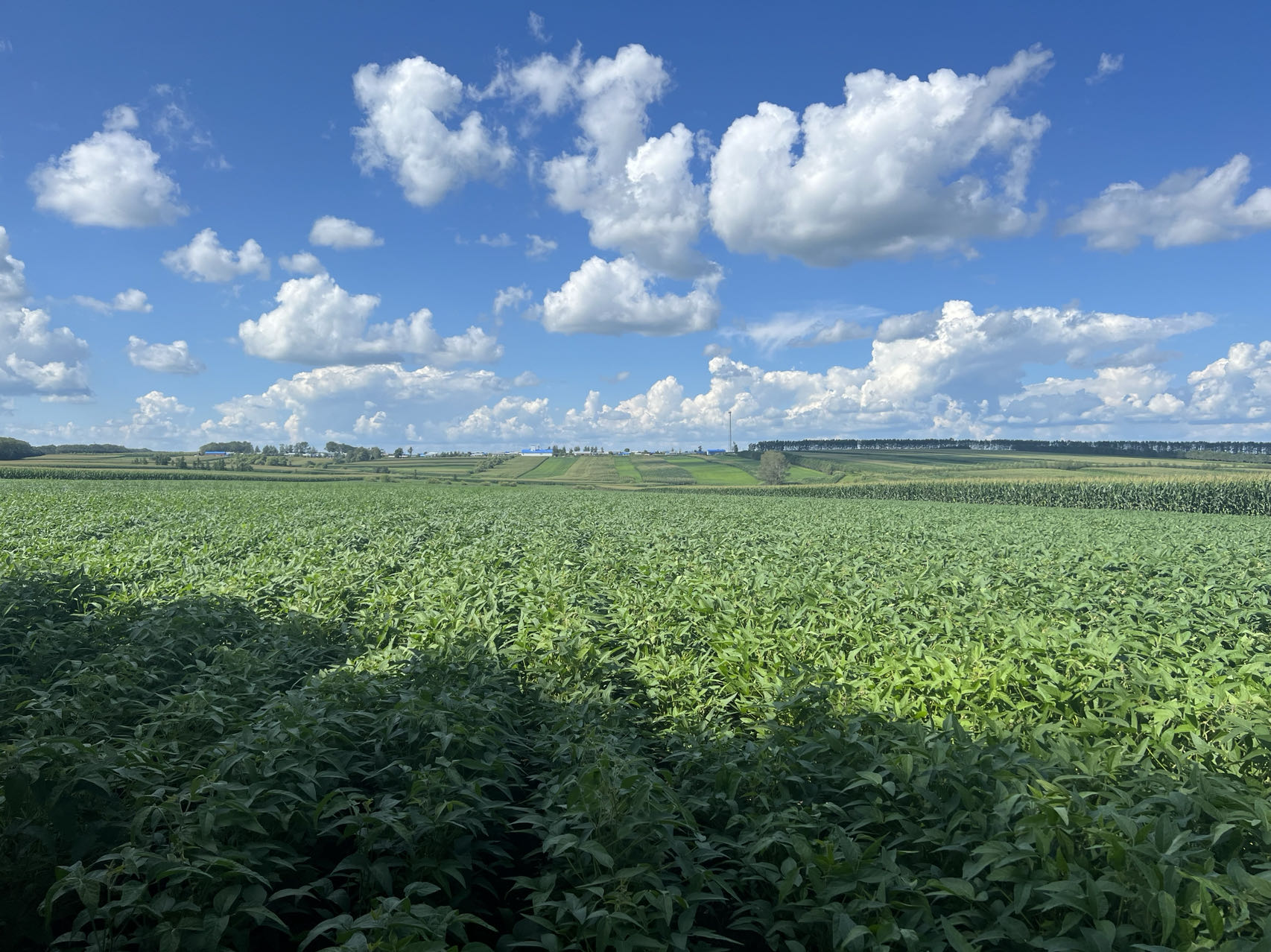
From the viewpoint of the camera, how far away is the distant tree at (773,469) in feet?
310

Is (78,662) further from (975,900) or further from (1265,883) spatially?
(1265,883)

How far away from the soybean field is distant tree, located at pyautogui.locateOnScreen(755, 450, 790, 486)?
85.0 metres

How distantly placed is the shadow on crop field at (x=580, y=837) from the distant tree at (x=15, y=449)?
11958 centimetres

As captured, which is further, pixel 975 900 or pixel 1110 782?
pixel 1110 782

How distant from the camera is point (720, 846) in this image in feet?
12.1

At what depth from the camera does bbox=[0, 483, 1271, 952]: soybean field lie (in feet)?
9.01

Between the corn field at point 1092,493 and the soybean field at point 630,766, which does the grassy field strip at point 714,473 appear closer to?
the corn field at point 1092,493

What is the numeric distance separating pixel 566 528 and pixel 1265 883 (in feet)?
55.0

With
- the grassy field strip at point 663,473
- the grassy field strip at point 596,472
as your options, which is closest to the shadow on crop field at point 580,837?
the grassy field strip at point 596,472

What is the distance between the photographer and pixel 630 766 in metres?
3.92

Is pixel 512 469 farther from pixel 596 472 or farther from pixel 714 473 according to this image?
pixel 714 473

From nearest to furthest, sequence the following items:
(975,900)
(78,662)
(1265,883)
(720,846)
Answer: (1265,883) → (975,900) → (720,846) → (78,662)

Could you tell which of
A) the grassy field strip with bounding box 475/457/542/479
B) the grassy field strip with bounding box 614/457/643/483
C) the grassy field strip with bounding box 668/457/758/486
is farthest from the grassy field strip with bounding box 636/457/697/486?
the grassy field strip with bounding box 475/457/542/479

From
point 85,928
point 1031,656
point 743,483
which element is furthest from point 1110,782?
point 743,483
